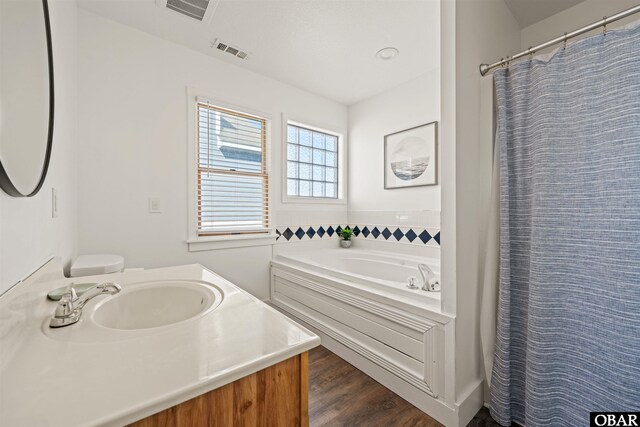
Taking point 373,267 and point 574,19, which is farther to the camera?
point 373,267

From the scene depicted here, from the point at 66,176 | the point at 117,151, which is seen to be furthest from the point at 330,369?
the point at 117,151

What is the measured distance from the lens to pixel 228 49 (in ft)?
7.64

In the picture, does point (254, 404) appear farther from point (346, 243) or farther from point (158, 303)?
point (346, 243)

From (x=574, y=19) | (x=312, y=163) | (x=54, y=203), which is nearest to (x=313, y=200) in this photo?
(x=312, y=163)

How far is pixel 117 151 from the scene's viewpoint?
6.61ft

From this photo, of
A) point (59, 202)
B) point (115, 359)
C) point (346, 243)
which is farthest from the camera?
point (346, 243)

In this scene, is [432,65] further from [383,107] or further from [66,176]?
[66,176]

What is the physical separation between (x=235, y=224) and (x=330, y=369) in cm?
154

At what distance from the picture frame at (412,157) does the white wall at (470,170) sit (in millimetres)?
1022

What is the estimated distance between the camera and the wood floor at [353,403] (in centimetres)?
142

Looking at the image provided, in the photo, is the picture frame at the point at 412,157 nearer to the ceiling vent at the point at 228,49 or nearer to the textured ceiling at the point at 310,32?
the textured ceiling at the point at 310,32

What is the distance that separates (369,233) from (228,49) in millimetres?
2364

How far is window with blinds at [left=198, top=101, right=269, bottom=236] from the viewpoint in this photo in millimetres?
2451

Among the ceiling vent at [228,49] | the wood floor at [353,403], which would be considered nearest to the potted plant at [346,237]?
the wood floor at [353,403]
